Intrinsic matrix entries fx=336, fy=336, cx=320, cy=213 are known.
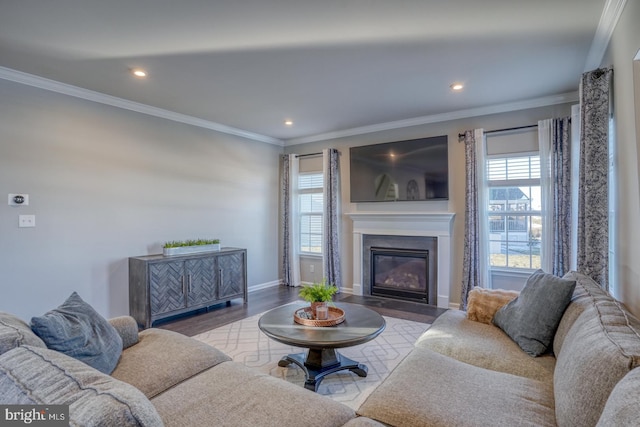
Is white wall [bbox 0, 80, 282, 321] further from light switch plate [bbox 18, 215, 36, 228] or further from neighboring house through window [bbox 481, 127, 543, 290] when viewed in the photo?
neighboring house through window [bbox 481, 127, 543, 290]

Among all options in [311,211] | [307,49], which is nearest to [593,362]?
[307,49]

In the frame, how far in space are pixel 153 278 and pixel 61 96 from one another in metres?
2.19

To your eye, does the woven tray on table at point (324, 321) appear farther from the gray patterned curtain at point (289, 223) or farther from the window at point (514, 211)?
the gray patterned curtain at point (289, 223)

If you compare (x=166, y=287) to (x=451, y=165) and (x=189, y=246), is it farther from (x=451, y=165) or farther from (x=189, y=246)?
(x=451, y=165)

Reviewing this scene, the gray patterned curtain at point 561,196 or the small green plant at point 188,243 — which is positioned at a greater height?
the gray patterned curtain at point 561,196

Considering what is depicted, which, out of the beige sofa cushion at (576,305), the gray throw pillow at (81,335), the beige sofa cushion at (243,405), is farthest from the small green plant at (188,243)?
the beige sofa cushion at (576,305)

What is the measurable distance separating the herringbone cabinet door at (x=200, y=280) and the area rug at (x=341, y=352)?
0.67m

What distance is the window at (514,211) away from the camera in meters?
4.13

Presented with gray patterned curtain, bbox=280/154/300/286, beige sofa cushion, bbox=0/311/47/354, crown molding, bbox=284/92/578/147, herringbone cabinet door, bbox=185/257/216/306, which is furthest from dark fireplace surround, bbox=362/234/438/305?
beige sofa cushion, bbox=0/311/47/354

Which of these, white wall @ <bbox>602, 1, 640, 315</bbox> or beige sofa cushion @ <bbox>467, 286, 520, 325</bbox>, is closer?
white wall @ <bbox>602, 1, 640, 315</bbox>

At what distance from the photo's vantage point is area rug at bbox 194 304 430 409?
98.6 inches

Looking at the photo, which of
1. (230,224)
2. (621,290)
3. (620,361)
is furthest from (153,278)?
(621,290)

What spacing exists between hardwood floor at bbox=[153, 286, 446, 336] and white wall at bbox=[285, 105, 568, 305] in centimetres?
52

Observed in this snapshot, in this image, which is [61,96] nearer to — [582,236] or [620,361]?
[620,361]
